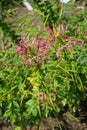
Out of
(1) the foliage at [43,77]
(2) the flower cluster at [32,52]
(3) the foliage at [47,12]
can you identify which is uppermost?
(3) the foliage at [47,12]

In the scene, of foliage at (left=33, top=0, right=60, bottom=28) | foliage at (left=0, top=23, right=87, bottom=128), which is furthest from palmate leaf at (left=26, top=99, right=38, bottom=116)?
foliage at (left=33, top=0, right=60, bottom=28)

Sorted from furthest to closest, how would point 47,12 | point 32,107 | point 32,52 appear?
point 47,12, point 32,107, point 32,52

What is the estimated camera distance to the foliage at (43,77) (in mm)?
2744

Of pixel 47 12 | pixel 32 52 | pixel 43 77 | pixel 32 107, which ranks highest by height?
pixel 47 12

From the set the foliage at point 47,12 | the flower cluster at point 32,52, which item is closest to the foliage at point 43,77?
the flower cluster at point 32,52

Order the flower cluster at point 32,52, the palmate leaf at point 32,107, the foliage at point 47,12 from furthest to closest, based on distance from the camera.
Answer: the foliage at point 47,12 → the palmate leaf at point 32,107 → the flower cluster at point 32,52

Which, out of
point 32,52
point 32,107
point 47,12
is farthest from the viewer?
point 47,12

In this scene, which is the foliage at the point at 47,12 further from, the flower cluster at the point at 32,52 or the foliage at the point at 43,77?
the flower cluster at the point at 32,52

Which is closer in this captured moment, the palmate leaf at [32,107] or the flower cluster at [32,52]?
the flower cluster at [32,52]

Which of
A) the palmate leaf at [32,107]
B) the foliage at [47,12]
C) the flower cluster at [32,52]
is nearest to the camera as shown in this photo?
the flower cluster at [32,52]

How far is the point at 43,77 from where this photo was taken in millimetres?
2768

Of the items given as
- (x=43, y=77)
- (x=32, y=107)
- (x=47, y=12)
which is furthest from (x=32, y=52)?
(x=47, y=12)

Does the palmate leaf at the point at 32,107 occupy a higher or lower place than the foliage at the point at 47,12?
lower

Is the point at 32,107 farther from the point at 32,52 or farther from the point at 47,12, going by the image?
the point at 47,12
